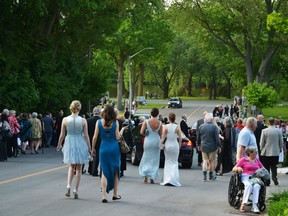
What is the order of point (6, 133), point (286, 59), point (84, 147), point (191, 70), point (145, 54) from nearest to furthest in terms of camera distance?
point (84, 147), point (6, 133), point (286, 59), point (145, 54), point (191, 70)

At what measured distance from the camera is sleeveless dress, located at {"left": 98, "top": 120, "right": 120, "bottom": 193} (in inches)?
501

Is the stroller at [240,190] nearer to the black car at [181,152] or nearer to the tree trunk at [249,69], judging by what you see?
the black car at [181,152]

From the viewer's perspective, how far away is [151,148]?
1662 centimetres

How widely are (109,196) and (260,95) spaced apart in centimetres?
4474

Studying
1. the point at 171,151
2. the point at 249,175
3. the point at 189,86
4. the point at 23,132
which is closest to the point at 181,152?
the point at 171,151

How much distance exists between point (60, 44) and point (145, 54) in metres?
45.5

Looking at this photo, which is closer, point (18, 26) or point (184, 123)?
point (184, 123)

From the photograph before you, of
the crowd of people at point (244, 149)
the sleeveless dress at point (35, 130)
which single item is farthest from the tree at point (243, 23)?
the crowd of people at point (244, 149)

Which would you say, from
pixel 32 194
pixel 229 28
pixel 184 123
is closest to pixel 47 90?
pixel 184 123

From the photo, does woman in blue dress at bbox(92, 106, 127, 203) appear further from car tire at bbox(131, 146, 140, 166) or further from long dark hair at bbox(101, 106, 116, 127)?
car tire at bbox(131, 146, 140, 166)

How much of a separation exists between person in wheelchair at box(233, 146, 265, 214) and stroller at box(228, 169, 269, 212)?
7 cm

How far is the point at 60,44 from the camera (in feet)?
126

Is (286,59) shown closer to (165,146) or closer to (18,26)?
(18,26)

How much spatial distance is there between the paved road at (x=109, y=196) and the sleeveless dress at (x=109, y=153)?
533 mm
